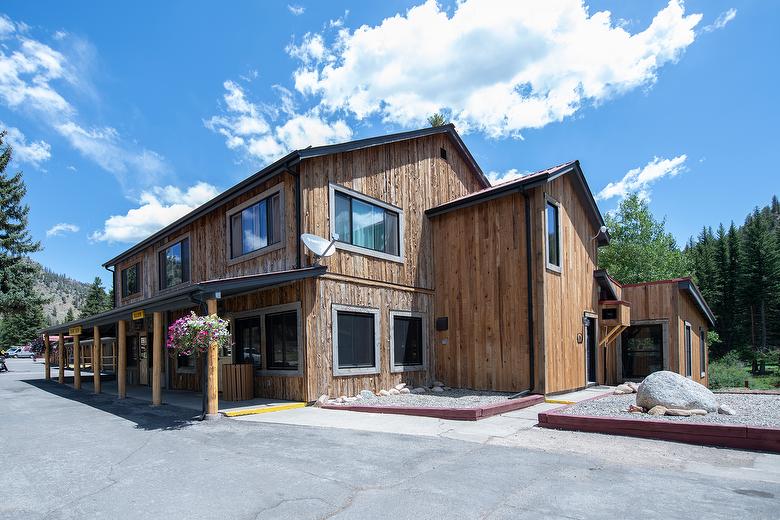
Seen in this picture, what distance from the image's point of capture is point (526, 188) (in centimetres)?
1222

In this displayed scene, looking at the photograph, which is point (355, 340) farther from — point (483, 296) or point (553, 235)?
point (553, 235)

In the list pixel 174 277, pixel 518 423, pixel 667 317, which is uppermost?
pixel 174 277

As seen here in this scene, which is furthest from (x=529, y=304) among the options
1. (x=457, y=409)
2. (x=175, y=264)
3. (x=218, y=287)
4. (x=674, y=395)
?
(x=175, y=264)

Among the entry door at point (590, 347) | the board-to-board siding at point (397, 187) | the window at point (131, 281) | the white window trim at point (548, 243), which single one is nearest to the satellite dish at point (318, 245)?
the board-to-board siding at point (397, 187)

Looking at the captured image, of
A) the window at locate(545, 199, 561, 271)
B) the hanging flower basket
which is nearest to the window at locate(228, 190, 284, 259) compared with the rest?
the hanging flower basket

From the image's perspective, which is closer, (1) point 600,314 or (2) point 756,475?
(2) point 756,475

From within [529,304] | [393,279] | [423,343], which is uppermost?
[393,279]

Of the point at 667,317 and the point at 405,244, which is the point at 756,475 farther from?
the point at 667,317

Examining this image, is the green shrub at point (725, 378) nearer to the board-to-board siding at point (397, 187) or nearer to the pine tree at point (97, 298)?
the board-to-board siding at point (397, 187)

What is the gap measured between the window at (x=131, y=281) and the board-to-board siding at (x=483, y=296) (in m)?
13.0

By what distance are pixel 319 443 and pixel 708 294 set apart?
56.8 meters

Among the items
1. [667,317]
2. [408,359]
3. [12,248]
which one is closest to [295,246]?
[408,359]

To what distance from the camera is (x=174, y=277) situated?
17281 millimetres

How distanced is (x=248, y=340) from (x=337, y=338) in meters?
2.88
